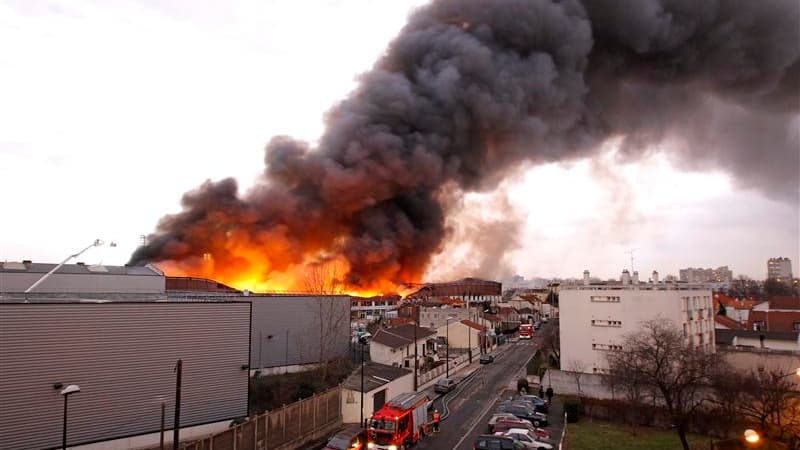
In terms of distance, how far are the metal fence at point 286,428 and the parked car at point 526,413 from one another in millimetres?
7282

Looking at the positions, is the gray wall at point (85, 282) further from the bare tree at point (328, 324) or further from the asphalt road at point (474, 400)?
the asphalt road at point (474, 400)

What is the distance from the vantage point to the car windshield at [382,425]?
54.6 feet

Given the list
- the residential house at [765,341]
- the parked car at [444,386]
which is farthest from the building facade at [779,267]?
the parked car at [444,386]

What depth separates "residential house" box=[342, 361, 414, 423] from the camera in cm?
2175

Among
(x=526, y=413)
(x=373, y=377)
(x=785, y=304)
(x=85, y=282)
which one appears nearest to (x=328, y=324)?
(x=373, y=377)

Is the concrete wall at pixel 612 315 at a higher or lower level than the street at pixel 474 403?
higher

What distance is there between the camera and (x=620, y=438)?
2075 centimetres

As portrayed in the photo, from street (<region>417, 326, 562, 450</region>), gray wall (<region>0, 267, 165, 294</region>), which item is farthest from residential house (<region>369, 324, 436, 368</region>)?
gray wall (<region>0, 267, 165, 294</region>)

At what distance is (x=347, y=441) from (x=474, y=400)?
12098mm

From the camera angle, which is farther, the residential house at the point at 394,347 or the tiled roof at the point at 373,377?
the residential house at the point at 394,347

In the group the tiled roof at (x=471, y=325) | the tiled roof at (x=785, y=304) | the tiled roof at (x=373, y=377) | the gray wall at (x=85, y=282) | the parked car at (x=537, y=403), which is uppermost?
the gray wall at (x=85, y=282)

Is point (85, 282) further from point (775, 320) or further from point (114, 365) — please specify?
point (775, 320)

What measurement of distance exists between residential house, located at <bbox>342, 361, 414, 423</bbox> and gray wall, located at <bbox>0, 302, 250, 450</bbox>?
4.77m

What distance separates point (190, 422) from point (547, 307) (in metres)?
76.0
